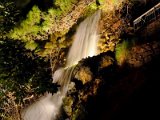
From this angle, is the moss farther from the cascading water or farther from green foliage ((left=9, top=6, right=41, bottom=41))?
green foliage ((left=9, top=6, right=41, bottom=41))

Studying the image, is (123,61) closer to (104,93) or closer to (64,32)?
(104,93)

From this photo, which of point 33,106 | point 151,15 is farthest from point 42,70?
point 33,106

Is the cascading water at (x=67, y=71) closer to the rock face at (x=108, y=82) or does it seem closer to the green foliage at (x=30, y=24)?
the rock face at (x=108, y=82)

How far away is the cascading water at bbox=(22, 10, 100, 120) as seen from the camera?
67.9ft

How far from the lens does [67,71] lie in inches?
849

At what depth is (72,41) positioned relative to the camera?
25719mm

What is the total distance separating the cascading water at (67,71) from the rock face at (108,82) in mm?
2598

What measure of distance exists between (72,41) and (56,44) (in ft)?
6.45

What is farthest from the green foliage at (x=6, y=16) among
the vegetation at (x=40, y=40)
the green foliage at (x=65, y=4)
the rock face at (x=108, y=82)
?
the green foliage at (x=65, y=4)

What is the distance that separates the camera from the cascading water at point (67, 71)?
20.7 metres

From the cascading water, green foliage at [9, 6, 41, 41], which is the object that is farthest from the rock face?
green foliage at [9, 6, 41, 41]

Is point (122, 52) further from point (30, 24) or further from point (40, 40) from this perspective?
point (40, 40)

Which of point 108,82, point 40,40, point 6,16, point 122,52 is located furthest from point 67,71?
point 6,16

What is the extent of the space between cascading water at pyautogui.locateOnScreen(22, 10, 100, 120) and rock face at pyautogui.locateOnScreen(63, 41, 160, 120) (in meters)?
2.60
